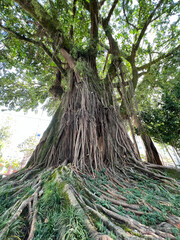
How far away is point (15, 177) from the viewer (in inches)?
60.6

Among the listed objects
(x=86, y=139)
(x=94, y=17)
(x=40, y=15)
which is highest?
(x=94, y=17)

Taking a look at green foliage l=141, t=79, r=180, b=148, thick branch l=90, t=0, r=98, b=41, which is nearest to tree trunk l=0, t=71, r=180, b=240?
green foliage l=141, t=79, r=180, b=148

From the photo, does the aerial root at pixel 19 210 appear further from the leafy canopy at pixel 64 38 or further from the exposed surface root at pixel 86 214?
the leafy canopy at pixel 64 38

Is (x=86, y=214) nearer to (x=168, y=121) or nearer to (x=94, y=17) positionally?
(x=168, y=121)

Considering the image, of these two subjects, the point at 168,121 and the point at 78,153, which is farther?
the point at 168,121

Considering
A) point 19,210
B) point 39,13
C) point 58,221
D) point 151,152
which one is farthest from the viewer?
point 151,152

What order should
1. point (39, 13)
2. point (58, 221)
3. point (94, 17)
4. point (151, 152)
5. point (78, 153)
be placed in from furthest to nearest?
point (94, 17)
point (151, 152)
point (39, 13)
point (78, 153)
point (58, 221)

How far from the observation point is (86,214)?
665mm

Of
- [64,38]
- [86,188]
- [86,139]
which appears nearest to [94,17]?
[64,38]

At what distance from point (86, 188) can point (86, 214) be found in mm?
386

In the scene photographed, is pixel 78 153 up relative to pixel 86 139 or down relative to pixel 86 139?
down

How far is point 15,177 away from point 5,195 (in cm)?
49

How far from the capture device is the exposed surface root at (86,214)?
0.58 m

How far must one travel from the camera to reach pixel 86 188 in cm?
104
